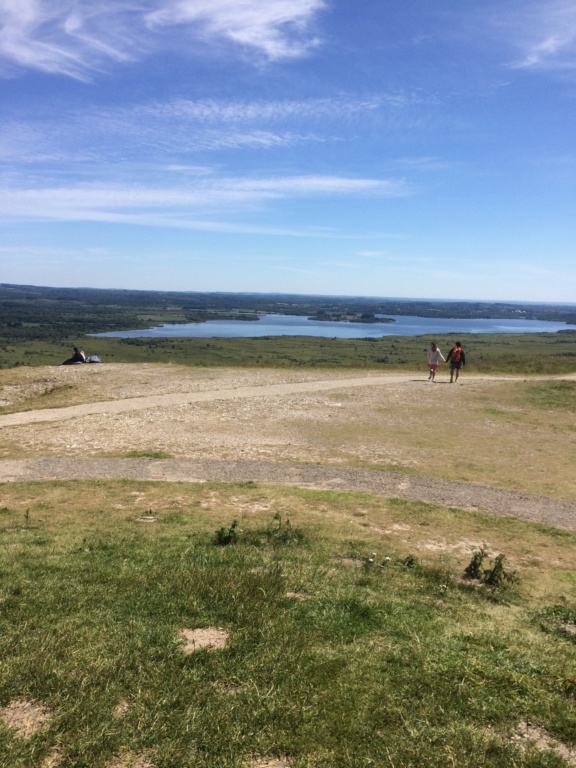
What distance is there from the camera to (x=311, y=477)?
42.7ft

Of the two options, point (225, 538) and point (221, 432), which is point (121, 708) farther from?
point (221, 432)

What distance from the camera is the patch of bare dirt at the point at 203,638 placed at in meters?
5.28

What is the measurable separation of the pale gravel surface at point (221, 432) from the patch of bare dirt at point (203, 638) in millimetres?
6910

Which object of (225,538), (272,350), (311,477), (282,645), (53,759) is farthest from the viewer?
(272,350)

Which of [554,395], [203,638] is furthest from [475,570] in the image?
[554,395]

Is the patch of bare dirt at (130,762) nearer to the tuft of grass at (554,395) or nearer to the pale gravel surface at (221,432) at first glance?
the pale gravel surface at (221,432)

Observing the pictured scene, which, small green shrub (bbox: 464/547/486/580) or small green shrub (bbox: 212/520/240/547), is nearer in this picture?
small green shrub (bbox: 464/547/486/580)

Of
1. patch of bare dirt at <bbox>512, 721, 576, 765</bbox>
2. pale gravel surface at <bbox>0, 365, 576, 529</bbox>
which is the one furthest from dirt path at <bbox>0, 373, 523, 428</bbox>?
patch of bare dirt at <bbox>512, 721, 576, 765</bbox>

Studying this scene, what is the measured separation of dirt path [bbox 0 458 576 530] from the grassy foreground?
5.19 ft

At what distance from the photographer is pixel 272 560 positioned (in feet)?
25.8

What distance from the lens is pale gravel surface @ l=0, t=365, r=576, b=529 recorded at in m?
12.5

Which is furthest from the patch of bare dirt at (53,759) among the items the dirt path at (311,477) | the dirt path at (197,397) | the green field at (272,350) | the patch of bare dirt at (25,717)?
the green field at (272,350)

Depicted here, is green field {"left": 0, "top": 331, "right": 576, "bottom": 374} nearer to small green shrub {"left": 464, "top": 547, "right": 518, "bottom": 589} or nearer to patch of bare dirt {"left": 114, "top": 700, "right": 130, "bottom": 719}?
small green shrub {"left": 464, "top": 547, "right": 518, "bottom": 589}

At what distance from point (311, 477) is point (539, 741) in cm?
898
